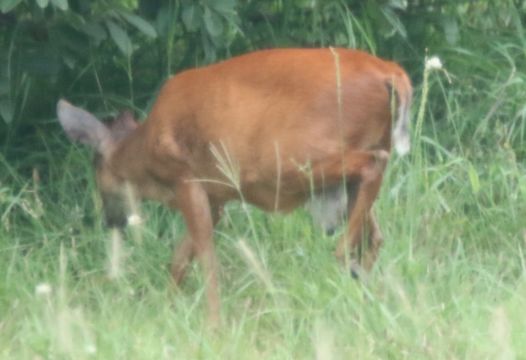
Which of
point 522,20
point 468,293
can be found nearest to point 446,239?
point 468,293

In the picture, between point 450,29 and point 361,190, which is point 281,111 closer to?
point 361,190

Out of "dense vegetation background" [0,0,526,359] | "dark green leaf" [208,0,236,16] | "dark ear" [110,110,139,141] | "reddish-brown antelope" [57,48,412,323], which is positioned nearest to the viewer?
"dense vegetation background" [0,0,526,359]

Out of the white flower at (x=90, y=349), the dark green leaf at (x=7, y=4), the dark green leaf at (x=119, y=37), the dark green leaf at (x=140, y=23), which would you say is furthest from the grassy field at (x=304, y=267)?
the dark green leaf at (x=7, y=4)

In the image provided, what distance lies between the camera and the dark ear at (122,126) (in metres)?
7.05

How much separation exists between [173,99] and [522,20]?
7.56ft

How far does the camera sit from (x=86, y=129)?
7.05 m

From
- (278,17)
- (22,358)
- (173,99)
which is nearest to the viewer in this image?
(22,358)

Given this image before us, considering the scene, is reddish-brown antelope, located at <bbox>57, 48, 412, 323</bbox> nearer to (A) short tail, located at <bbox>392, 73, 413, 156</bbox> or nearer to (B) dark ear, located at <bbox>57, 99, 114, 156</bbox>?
(A) short tail, located at <bbox>392, 73, 413, 156</bbox>

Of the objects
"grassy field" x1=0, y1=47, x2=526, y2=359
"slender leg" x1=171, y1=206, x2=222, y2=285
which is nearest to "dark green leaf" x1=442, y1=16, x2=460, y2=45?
"grassy field" x1=0, y1=47, x2=526, y2=359

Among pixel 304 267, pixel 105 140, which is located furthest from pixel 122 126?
pixel 304 267

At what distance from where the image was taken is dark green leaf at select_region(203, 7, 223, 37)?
22.6 feet

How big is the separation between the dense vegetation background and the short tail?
0.13m

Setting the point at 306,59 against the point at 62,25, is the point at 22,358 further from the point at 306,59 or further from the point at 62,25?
the point at 62,25

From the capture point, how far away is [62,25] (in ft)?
23.1
